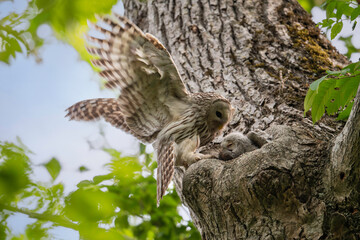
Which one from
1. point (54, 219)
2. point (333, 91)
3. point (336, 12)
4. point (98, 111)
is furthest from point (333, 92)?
point (98, 111)

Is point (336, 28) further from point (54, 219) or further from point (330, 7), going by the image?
point (54, 219)

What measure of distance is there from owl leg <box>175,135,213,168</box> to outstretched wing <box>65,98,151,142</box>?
72 cm

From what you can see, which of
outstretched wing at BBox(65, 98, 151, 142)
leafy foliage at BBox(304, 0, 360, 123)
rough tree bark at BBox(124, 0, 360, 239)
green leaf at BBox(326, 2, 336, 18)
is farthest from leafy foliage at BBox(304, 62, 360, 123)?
outstretched wing at BBox(65, 98, 151, 142)

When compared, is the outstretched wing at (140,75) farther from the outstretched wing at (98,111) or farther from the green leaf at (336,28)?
the green leaf at (336,28)

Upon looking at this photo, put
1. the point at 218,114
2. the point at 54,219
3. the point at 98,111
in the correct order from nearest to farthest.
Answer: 1. the point at 54,219
2. the point at 218,114
3. the point at 98,111

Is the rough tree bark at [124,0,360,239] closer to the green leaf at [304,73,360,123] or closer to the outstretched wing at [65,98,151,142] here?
the green leaf at [304,73,360,123]

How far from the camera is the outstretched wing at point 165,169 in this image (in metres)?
2.98

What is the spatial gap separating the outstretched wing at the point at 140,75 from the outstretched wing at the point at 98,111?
311 mm

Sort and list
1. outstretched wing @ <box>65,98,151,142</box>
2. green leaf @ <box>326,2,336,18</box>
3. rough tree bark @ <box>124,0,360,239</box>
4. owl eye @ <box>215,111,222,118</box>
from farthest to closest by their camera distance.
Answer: outstretched wing @ <box>65,98,151,142</box> → owl eye @ <box>215,111,222,118</box> → green leaf @ <box>326,2,336,18</box> → rough tree bark @ <box>124,0,360,239</box>

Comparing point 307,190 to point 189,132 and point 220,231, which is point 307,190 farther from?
point 189,132

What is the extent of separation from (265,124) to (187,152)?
0.62 m

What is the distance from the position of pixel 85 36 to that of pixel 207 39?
50.9 inches

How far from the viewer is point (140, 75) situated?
297 cm

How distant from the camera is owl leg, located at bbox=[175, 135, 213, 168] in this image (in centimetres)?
289
